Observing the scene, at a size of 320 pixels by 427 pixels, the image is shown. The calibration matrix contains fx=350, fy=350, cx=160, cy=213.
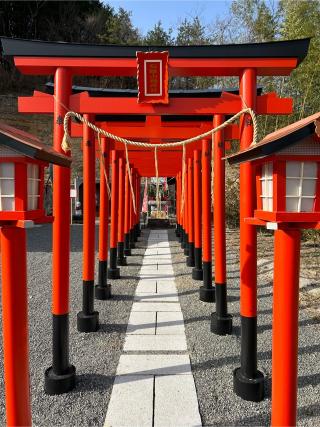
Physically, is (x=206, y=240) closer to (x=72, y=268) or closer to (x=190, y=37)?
(x=72, y=268)

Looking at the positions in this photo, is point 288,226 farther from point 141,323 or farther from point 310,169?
point 141,323

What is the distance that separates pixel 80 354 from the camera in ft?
10.8

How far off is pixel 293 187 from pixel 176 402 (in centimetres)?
173

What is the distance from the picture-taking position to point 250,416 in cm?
237

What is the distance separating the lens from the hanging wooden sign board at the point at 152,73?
283cm

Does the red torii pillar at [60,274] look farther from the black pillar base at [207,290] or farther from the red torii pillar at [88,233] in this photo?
the black pillar base at [207,290]

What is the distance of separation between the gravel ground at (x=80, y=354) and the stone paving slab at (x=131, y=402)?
63 millimetres

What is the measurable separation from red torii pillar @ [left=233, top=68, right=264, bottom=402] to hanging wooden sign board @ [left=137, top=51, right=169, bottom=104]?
27.0 inches

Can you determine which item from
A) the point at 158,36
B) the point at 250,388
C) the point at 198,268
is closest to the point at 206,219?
the point at 198,268

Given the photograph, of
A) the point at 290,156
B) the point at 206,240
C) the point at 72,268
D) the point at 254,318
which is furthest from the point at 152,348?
the point at 72,268

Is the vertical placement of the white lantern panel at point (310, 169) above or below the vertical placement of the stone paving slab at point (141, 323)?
above

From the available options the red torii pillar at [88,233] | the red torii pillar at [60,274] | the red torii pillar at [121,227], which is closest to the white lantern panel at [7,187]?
the red torii pillar at [60,274]

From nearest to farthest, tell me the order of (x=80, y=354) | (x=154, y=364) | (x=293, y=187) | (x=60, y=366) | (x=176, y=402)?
(x=293, y=187) < (x=176, y=402) < (x=60, y=366) < (x=154, y=364) < (x=80, y=354)

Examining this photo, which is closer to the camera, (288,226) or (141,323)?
(288,226)
